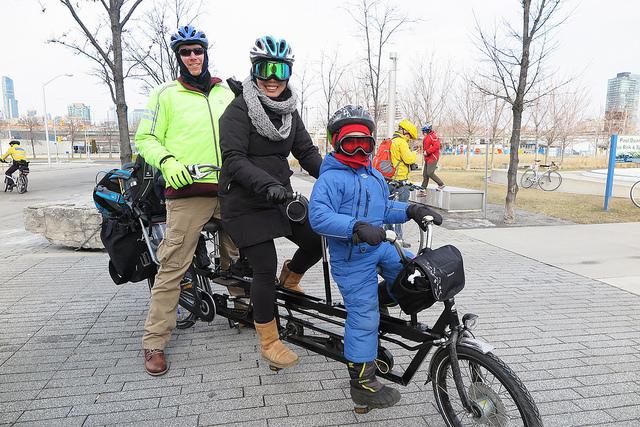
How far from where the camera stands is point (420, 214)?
2.45 m

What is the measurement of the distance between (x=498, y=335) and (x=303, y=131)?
2.26m

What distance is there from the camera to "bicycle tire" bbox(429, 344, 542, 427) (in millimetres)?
2027

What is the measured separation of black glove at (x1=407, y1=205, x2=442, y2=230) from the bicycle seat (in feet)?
4.54

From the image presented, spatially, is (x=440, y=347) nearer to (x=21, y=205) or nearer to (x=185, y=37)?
(x=185, y=37)

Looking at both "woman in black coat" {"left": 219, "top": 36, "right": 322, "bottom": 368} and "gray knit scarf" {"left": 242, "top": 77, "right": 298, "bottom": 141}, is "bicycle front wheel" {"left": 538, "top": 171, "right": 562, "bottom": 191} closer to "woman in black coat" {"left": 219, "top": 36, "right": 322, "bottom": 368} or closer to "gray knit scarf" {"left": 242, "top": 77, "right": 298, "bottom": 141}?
"woman in black coat" {"left": 219, "top": 36, "right": 322, "bottom": 368}

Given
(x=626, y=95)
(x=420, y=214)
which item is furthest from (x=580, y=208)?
(x=626, y=95)

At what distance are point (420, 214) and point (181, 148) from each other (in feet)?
5.29

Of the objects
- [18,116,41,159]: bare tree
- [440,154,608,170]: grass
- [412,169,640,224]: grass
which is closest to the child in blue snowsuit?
[412,169,640,224]: grass

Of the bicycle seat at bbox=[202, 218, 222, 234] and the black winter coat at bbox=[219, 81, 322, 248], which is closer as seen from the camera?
the black winter coat at bbox=[219, 81, 322, 248]

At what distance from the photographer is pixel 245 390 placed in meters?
2.88

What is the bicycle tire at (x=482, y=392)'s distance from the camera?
203 cm

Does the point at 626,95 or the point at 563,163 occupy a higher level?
the point at 626,95

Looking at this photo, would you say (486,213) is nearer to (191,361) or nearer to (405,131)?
(405,131)

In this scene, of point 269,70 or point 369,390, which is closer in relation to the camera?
point 369,390
